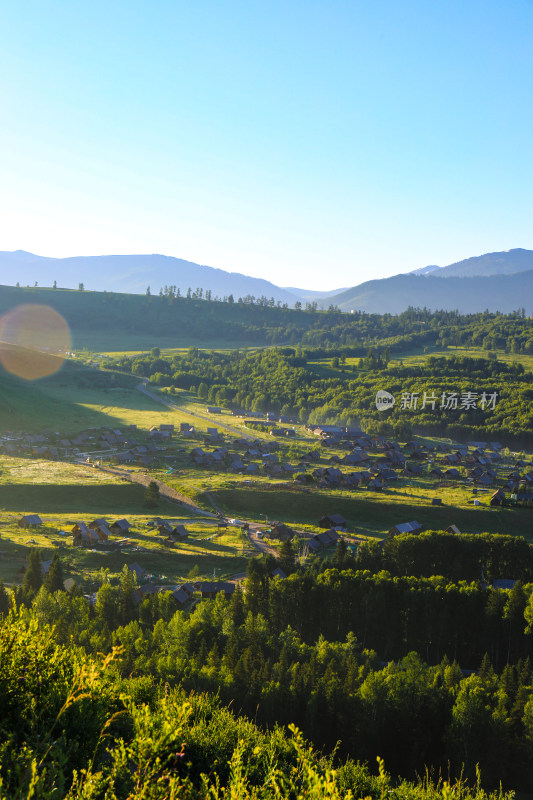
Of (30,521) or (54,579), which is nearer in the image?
(54,579)

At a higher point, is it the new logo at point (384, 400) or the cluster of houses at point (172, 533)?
the new logo at point (384, 400)

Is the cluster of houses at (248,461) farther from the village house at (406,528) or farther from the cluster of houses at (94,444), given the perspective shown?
Result: the village house at (406,528)

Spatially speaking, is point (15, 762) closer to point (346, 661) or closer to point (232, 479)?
point (346, 661)

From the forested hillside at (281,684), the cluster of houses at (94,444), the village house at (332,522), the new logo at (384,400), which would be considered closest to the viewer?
the forested hillside at (281,684)

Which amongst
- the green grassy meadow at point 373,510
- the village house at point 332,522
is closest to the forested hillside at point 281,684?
the village house at point 332,522

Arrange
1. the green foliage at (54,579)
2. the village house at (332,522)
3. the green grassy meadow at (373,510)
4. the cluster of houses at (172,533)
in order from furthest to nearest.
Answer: the green grassy meadow at (373,510)
the village house at (332,522)
the cluster of houses at (172,533)
the green foliage at (54,579)

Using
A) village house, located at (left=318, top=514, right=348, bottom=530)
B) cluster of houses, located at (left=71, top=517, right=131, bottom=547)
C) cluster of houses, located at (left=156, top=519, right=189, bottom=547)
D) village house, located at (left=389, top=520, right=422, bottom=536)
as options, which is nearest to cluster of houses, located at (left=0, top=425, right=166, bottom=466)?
cluster of houses, located at (left=71, top=517, right=131, bottom=547)

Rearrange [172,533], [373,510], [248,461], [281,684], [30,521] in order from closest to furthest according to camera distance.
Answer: [281,684] → [172,533] → [30,521] → [373,510] → [248,461]

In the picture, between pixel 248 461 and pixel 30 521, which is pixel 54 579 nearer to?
pixel 30 521

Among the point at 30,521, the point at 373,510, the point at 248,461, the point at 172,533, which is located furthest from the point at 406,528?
the point at 30,521

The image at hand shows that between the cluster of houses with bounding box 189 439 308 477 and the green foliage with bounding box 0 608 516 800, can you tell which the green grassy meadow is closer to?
the cluster of houses with bounding box 189 439 308 477

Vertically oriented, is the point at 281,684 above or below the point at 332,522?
above

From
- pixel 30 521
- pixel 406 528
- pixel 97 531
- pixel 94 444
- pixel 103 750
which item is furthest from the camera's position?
pixel 94 444

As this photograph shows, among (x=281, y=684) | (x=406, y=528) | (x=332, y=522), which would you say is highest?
(x=281, y=684)
